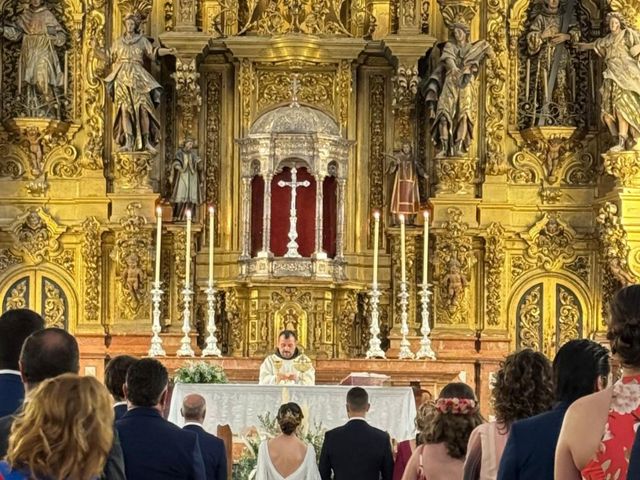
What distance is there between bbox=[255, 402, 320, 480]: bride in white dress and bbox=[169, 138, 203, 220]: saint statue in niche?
9257mm

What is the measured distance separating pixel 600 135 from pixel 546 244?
5.04ft

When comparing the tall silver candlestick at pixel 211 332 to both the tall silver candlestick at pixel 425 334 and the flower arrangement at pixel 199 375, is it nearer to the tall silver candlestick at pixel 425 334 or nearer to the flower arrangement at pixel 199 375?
the tall silver candlestick at pixel 425 334

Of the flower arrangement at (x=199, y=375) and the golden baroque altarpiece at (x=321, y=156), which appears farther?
the golden baroque altarpiece at (x=321, y=156)

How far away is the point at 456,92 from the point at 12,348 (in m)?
14.0

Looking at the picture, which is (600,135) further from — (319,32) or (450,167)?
(319,32)

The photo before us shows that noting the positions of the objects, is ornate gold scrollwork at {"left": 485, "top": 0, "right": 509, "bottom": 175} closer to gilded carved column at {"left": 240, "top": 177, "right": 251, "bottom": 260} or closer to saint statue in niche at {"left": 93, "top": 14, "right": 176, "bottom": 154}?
gilded carved column at {"left": 240, "top": 177, "right": 251, "bottom": 260}

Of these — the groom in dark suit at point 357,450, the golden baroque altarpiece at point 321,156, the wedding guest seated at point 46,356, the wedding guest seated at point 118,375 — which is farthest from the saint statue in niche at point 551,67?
the wedding guest seated at point 46,356

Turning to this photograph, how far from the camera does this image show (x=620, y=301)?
5824mm

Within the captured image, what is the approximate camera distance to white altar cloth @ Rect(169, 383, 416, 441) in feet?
53.2

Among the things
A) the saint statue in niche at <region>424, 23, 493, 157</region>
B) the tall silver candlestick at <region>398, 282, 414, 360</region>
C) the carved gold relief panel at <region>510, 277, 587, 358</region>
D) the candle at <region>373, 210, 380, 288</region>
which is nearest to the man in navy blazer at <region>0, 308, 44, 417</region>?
the candle at <region>373, 210, 380, 288</region>

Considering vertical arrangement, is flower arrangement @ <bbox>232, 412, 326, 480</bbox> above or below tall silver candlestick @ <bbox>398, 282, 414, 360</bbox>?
below

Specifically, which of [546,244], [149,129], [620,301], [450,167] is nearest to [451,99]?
[450,167]

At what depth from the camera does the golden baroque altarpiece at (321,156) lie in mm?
20891

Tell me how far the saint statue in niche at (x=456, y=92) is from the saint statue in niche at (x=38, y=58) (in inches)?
186
